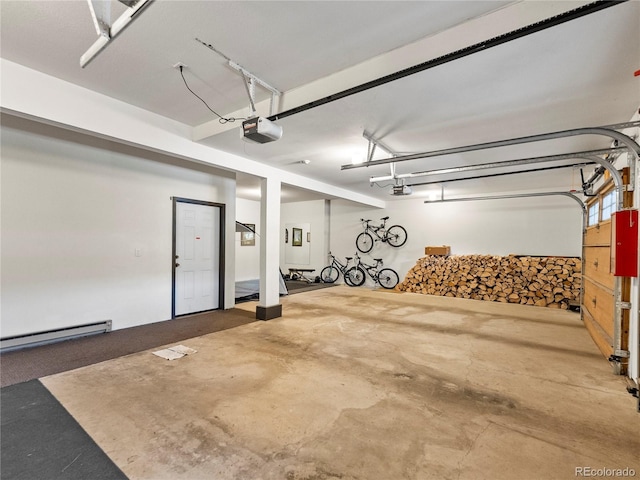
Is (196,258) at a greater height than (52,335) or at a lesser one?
greater

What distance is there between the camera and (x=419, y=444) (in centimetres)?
176

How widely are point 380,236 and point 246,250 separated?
13.6ft

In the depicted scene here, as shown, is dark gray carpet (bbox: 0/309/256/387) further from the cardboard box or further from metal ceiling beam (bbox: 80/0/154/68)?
the cardboard box

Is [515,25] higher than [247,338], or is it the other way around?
[515,25]

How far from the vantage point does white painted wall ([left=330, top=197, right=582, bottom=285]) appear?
6.60 metres

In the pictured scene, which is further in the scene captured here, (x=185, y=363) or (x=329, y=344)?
(x=329, y=344)

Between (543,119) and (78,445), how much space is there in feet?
15.7

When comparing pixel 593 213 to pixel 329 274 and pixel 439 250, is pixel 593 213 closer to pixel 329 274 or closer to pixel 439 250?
pixel 439 250

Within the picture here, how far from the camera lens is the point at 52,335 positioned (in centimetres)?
340

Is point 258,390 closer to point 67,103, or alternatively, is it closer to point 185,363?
point 185,363

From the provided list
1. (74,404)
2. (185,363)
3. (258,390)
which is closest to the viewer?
(74,404)

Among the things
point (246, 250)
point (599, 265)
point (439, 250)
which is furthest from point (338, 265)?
point (599, 265)

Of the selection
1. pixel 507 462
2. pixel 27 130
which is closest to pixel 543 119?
pixel 507 462

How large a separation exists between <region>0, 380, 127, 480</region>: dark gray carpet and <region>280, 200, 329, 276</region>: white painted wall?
7762mm
